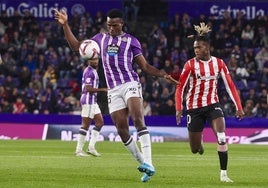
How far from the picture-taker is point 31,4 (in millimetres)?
39250

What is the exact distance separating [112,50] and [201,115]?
217 cm

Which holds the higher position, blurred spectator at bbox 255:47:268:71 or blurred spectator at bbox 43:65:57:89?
blurred spectator at bbox 255:47:268:71

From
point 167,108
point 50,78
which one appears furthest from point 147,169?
point 50,78

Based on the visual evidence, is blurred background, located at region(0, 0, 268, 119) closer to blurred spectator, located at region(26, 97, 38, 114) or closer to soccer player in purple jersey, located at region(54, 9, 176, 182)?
blurred spectator, located at region(26, 97, 38, 114)

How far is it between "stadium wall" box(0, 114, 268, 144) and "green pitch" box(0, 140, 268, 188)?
6.07 m

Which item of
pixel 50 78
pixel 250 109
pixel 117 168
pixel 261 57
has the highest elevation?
pixel 261 57

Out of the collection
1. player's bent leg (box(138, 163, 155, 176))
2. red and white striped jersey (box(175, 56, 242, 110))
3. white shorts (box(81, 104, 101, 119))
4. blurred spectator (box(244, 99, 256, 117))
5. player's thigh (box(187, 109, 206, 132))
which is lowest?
blurred spectator (box(244, 99, 256, 117))

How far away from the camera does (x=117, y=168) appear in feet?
57.8

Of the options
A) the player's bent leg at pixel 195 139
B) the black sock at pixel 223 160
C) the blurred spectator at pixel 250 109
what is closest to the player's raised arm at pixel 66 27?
the black sock at pixel 223 160

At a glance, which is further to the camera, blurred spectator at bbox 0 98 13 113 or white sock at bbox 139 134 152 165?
blurred spectator at bbox 0 98 13 113

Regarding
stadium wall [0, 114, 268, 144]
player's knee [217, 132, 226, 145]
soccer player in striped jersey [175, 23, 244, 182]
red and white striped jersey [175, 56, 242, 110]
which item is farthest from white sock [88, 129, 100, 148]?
stadium wall [0, 114, 268, 144]

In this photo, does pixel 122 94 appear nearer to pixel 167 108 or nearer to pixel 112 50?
pixel 112 50

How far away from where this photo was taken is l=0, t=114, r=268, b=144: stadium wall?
31594mm

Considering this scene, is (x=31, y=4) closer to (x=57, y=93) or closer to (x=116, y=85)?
(x=57, y=93)
